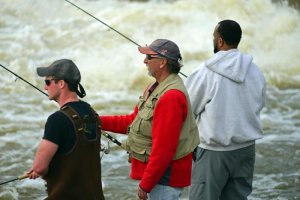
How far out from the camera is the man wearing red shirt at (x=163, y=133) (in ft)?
13.0

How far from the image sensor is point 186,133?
409cm

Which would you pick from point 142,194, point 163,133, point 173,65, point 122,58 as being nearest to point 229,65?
point 173,65

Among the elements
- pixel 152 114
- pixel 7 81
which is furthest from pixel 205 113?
pixel 7 81

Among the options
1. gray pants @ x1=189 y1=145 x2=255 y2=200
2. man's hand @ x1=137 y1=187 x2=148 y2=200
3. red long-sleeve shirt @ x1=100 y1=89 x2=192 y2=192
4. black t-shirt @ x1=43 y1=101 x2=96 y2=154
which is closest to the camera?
black t-shirt @ x1=43 y1=101 x2=96 y2=154

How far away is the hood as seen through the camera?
448cm

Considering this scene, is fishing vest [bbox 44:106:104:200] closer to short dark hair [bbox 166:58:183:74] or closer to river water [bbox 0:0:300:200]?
short dark hair [bbox 166:58:183:74]

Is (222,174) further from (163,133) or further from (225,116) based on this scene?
(163,133)

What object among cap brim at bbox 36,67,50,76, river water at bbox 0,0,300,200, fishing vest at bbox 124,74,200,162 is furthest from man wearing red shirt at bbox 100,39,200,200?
river water at bbox 0,0,300,200

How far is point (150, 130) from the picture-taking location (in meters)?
4.10

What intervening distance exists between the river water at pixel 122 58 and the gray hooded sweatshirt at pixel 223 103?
3294 millimetres

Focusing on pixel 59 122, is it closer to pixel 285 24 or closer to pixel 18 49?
pixel 18 49

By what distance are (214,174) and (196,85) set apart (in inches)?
22.8

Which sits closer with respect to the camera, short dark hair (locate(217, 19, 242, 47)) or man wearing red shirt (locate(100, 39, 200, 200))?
man wearing red shirt (locate(100, 39, 200, 200))

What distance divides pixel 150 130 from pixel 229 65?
740 millimetres
